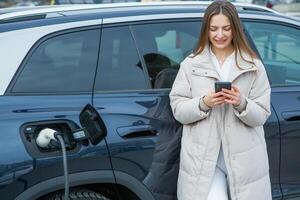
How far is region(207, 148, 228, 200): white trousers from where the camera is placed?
9.32ft

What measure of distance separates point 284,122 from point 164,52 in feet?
2.87

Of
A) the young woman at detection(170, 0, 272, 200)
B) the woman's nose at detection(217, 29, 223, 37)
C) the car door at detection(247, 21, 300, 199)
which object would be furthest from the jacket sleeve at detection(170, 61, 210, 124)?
the car door at detection(247, 21, 300, 199)

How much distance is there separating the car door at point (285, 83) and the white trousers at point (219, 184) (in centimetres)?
59

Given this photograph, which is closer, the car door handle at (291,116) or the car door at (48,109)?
the car door at (48,109)

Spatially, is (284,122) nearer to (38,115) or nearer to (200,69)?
(200,69)

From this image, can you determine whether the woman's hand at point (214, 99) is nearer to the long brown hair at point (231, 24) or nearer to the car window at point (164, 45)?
the long brown hair at point (231, 24)

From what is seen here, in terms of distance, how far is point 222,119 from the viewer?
2830 mm

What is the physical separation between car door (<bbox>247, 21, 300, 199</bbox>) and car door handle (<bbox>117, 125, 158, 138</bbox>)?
829 millimetres

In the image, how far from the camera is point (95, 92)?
2.97 meters

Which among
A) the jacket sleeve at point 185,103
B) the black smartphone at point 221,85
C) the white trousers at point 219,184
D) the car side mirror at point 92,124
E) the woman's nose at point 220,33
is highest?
the woman's nose at point 220,33

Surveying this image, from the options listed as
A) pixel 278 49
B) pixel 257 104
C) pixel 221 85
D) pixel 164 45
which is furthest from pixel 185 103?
pixel 278 49

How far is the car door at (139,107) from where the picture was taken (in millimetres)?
2938

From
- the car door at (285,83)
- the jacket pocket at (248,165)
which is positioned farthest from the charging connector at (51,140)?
the car door at (285,83)

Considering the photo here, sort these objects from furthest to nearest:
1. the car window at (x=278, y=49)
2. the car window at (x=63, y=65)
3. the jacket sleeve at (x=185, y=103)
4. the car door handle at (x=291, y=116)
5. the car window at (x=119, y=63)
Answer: the car window at (x=278, y=49) < the car door handle at (x=291, y=116) < the car window at (x=119, y=63) < the car window at (x=63, y=65) < the jacket sleeve at (x=185, y=103)
